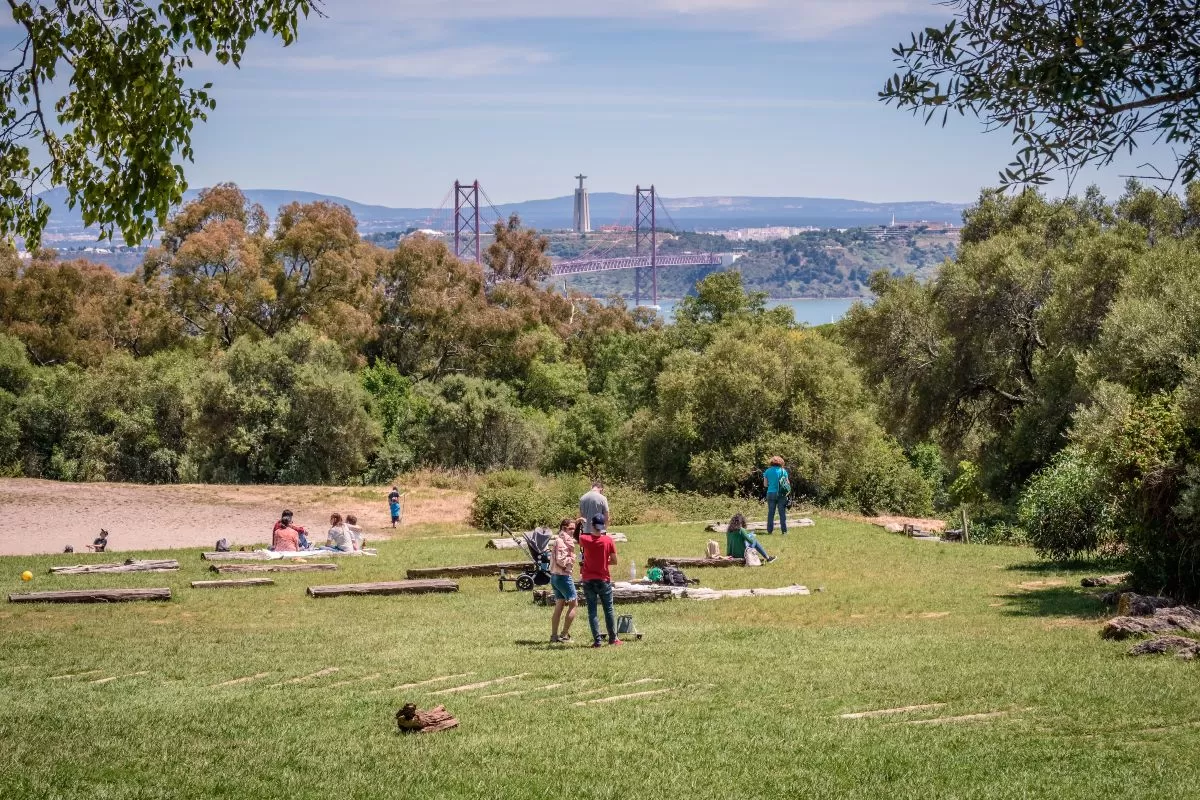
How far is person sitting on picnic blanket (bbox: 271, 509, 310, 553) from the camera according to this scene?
24.5m

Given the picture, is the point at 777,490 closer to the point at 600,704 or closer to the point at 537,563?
the point at 537,563

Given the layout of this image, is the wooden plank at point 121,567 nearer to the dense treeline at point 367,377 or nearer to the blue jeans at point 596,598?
the blue jeans at point 596,598

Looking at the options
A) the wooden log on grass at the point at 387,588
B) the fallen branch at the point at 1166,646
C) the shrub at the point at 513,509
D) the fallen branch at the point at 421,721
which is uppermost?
the fallen branch at the point at 421,721

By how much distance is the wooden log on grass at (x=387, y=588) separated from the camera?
1939 cm

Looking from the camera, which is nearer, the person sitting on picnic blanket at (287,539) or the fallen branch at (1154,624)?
the fallen branch at (1154,624)

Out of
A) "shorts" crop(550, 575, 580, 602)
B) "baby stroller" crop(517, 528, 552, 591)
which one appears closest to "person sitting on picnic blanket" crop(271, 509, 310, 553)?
"baby stroller" crop(517, 528, 552, 591)

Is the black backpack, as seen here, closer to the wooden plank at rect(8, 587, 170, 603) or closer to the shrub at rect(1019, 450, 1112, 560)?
the shrub at rect(1019, 450, 1112, 560)

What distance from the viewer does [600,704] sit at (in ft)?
37.5

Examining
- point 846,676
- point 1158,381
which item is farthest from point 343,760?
point 1158,381

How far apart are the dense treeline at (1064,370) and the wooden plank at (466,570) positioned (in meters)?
9.22

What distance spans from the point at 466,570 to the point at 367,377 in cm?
3357

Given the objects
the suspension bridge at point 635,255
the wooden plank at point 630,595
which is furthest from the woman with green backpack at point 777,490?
the suspension bridge at point 635,255

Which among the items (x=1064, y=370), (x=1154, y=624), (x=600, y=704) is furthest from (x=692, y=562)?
(x=1064, y=370)

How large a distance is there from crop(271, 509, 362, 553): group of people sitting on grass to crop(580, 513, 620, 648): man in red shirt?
11326mm
